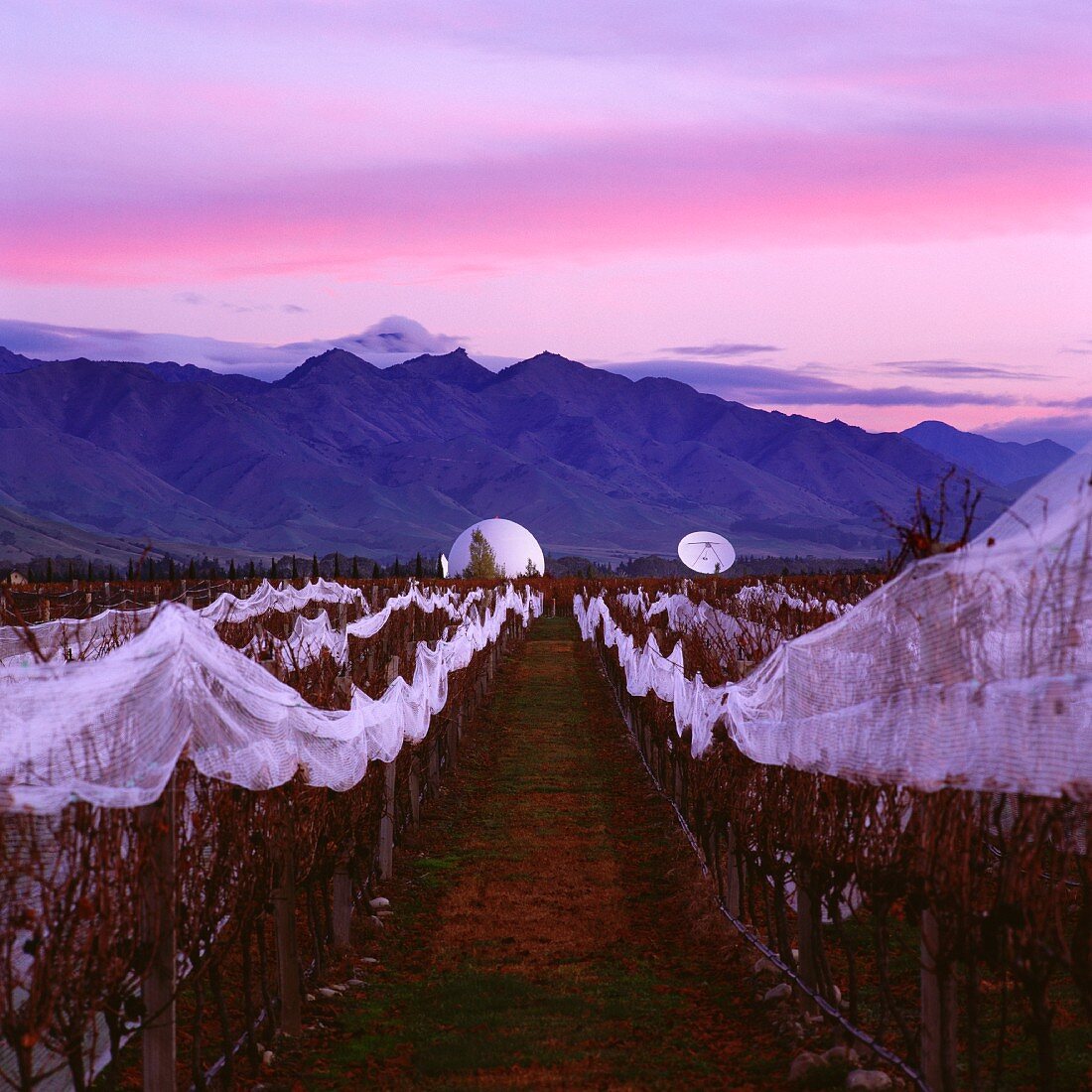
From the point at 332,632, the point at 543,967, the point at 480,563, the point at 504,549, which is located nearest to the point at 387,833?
the point at 543,967

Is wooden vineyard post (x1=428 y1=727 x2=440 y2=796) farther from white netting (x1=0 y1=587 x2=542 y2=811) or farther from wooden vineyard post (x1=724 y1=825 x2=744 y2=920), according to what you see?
white netting (x1=0 y1=587 x2=542 y2=811)

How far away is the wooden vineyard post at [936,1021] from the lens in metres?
6.13

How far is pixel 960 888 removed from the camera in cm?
577

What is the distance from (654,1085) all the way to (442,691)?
28.7ft

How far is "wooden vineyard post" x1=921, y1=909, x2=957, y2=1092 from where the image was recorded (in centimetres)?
613

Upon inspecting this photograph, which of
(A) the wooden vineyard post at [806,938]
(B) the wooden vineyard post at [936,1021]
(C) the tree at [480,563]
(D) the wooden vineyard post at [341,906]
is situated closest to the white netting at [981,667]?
(B) the wooden vineyard post at [936,1021]

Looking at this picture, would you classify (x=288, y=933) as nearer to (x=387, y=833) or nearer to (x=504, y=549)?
(x=387, y=833)

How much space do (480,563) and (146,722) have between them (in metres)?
83.3

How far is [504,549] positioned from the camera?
10138 cm

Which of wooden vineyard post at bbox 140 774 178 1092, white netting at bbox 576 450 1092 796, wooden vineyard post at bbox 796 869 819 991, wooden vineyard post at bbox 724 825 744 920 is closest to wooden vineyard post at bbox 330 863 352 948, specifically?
wooden vineyard post at bbox 724 825 744 920

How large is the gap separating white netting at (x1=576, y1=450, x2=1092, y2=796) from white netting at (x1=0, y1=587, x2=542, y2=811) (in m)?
2.83

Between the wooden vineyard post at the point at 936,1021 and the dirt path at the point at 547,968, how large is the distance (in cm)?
133

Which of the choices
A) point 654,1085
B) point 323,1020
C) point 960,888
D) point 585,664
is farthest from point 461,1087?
point 585,664

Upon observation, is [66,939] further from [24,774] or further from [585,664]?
[585,664]
